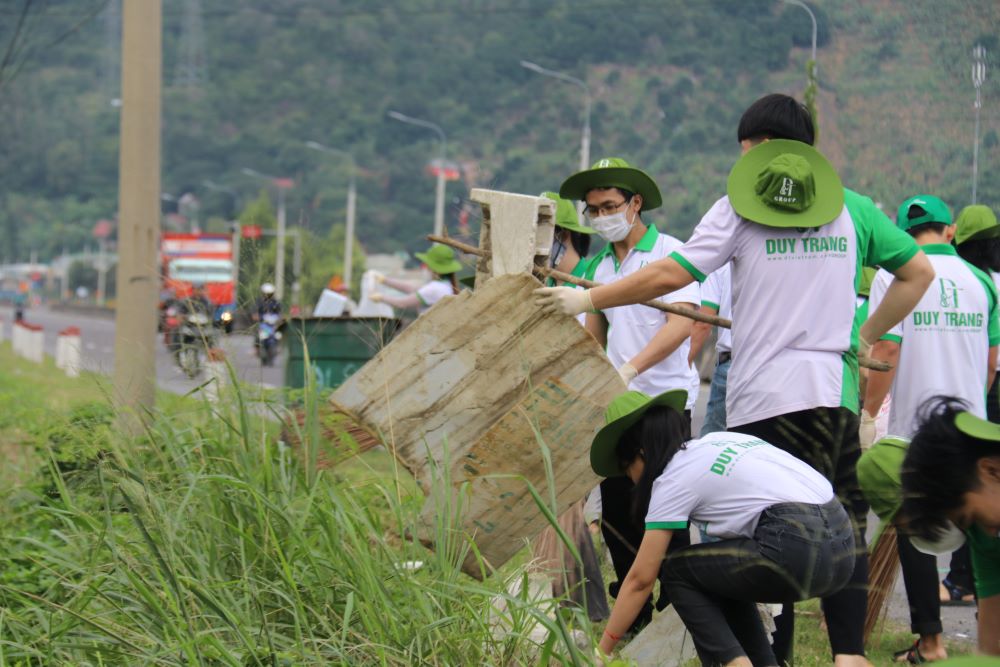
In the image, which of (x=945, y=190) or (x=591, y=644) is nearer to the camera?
(x=591, y=644)

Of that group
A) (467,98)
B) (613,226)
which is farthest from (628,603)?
(467,98)

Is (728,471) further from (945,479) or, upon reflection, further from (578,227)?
(578,227)

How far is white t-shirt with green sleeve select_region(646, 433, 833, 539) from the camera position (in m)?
3.69

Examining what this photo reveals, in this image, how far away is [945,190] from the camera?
4535mm

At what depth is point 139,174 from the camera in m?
8.00

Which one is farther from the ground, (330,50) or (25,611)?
(25,611)

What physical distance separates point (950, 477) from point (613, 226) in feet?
9.52

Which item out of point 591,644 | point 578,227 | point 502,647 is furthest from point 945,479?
point 578,227

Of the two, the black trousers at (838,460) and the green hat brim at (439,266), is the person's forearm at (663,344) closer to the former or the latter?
the black trousers at (838,460)

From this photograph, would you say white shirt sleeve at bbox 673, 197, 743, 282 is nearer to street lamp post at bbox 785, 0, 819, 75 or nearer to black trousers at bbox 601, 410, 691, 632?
black trousers at bbox 601, 410, 691, 632

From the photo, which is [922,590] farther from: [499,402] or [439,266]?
[439,266]

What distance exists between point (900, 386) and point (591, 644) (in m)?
2.57

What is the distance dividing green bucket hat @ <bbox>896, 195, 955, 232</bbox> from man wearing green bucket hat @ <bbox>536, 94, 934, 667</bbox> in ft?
4.20

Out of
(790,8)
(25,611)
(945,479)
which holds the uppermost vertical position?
(790,8)
